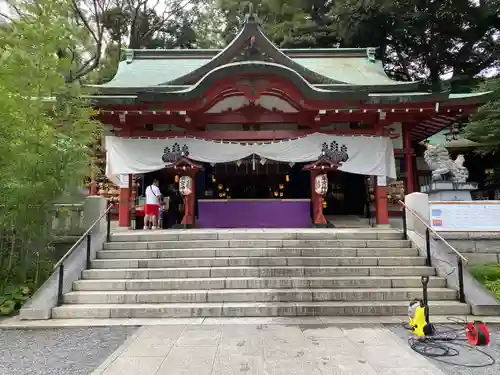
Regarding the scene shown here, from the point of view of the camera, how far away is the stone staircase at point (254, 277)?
230 inches

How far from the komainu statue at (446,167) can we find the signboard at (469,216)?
165cm

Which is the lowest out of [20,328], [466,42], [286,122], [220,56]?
[20,328]

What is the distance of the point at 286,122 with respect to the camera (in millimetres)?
11133

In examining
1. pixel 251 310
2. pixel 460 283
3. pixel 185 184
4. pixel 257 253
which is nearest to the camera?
pixel 251 310

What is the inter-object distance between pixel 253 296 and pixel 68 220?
176 inches

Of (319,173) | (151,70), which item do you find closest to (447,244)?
(319,173)

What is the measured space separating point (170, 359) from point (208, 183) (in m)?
9.98

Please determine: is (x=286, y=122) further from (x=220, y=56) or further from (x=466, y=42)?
(x=466, y=42)

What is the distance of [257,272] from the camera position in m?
6.75

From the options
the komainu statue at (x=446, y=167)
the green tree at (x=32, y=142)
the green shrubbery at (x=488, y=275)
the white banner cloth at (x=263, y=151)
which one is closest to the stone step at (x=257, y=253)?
the green shrubbery at (x=488, y=275)

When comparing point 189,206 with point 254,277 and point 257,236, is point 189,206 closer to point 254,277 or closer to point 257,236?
point 257,236

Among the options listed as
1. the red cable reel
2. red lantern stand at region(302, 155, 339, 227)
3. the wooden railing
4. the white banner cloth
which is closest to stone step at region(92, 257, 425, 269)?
the wooden railing

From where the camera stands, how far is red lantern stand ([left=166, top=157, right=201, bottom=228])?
9.99 meters

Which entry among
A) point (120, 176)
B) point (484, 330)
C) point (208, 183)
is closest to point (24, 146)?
point (120, 176)
